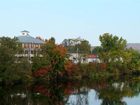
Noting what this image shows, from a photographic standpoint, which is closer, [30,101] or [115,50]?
[30,101]

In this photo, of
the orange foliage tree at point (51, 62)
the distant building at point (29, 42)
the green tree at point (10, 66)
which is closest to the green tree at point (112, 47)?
the distant building at point (29, 42)

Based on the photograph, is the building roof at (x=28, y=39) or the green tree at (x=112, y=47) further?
the building roof at (x=28, y=39)

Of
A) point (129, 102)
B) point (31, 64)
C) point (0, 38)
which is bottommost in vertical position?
point (129, 102)

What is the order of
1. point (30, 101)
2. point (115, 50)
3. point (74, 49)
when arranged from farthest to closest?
1. point (74, 49)
2. point (115, 50)
3. point (30, 101)

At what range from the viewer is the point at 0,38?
4609cm

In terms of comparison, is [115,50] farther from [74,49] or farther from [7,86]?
[7,86]

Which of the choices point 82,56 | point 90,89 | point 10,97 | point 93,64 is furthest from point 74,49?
point 10,97

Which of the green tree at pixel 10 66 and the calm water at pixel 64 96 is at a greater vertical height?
the green tree at pixel 10 66

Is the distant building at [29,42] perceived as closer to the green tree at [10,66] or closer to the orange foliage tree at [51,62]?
the orange foliage tree at [51,62]

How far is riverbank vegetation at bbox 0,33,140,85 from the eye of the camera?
1615 inches

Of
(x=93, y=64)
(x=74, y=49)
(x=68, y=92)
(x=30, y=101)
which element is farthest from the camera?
(x=74, y=49)

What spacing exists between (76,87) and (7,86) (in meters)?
7.09

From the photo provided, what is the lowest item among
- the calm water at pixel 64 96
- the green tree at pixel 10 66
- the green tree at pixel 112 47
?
the calm water at pixel 64 96

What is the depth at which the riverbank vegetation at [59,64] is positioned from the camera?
4103 centimetres
